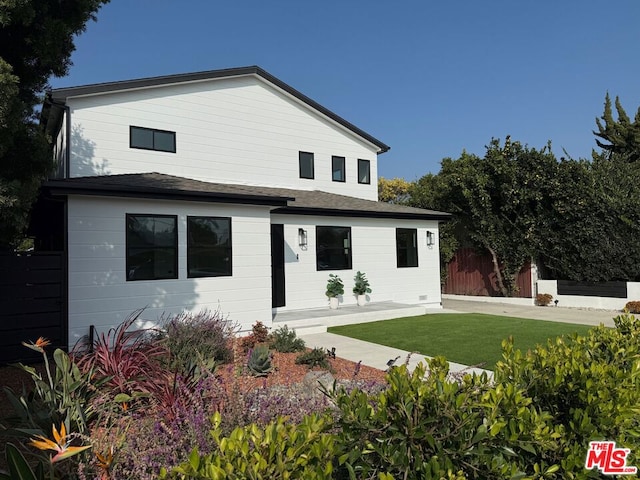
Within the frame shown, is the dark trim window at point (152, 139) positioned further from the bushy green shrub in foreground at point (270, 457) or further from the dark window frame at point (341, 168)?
the bushy green shrub in foreground at point (270, 457)

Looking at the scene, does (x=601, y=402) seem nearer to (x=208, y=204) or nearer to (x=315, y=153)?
(x=208, y=204)

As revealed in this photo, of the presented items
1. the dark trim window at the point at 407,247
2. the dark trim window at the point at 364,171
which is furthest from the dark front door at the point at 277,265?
the dark trim window at the point at 364,171

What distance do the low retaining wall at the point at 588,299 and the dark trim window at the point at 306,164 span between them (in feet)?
31.3

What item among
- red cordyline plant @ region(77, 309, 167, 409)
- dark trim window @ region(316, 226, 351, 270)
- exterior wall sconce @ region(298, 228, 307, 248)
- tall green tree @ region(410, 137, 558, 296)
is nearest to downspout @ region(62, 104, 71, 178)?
exterior wall sconce @ region(298, 228, 307, 248)

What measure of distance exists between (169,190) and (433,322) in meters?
7.35

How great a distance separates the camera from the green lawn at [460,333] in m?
7.59

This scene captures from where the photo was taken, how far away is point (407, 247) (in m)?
14.4

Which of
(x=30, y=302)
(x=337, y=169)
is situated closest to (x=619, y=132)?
(x=337, y=169)

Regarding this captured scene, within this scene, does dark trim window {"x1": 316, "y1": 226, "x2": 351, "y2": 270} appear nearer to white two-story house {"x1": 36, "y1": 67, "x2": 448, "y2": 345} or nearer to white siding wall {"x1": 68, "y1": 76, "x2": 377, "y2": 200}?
white two-story house {"x1": 36, "y1": 67, "x2": 448, "y2": 345}

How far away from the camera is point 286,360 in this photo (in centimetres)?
705

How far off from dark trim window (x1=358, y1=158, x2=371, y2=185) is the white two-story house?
5 centimetres

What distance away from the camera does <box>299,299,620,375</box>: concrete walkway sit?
7.10m

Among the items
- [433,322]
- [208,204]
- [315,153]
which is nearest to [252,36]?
[315,153]

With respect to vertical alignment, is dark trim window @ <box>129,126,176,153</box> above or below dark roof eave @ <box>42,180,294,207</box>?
above
